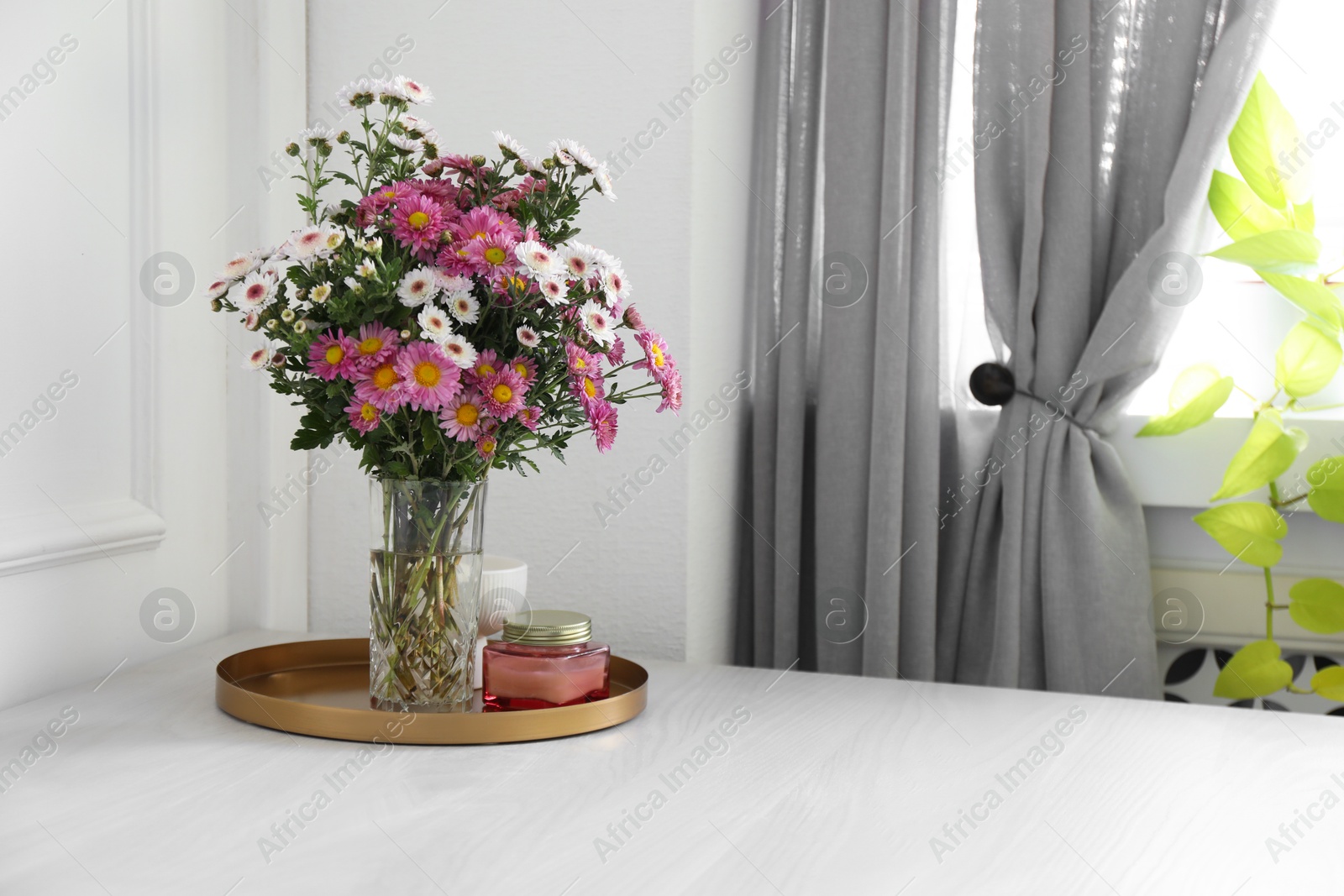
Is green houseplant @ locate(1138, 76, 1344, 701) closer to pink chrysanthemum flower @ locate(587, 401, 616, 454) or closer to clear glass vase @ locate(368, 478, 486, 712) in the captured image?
pink chrysanthemum flower @ locate(587, 401, 616, 454)

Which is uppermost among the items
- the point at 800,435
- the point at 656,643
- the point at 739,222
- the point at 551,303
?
the point at 739,222

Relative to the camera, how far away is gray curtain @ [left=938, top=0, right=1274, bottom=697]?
4.02 feet

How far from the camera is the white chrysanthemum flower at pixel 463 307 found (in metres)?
0.77

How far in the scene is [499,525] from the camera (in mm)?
1221

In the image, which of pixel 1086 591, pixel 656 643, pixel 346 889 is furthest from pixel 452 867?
pixel 1086 591

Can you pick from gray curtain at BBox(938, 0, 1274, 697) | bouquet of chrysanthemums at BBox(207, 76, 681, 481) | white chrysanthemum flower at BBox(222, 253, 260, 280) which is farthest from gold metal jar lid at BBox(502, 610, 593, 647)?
gray curtain at BBox(938, 0, 1274, 697)

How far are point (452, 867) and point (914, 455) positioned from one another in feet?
2.84

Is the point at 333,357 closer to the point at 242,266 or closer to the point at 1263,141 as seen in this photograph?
the point at 242,266

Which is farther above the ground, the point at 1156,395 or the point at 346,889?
the point at 1156,395

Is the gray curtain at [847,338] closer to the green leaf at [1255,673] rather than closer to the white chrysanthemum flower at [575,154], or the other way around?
the green leaf at [1255,673]

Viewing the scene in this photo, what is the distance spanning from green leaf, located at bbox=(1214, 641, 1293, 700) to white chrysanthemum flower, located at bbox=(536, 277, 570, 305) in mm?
960

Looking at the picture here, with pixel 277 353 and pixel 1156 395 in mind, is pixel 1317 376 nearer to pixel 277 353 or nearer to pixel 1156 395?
pixel 1156 395

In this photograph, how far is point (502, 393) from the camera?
2.56ft

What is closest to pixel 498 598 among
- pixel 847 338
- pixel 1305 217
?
pixel 847 338
